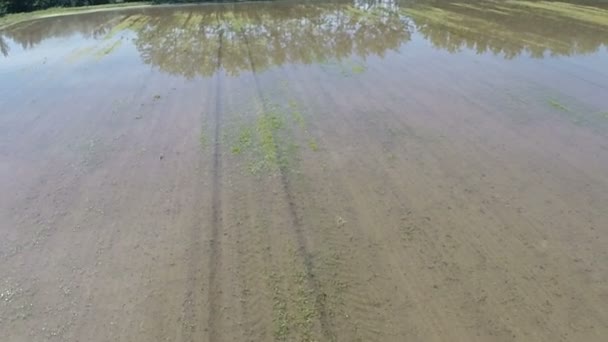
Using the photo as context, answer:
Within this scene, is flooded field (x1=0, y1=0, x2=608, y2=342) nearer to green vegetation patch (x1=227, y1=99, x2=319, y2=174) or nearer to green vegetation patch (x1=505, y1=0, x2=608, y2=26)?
green vegetation patch (x1=227, y1=99, x2=319, y2=174)

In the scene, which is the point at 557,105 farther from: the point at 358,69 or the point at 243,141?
the point at 243,141

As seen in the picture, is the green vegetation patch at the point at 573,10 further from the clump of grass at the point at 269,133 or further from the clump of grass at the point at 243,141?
the clump of grass at the point at 243,141

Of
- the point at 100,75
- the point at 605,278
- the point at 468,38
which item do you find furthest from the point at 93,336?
the point at 468,38

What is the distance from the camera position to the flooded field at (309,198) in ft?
12.2

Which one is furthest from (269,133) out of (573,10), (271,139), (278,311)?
(573,10)

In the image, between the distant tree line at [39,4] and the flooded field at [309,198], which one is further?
the distant tree line at [39,4]

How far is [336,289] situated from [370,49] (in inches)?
350

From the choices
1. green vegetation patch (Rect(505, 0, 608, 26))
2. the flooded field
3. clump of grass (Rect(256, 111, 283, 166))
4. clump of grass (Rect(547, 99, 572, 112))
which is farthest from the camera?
green vegetation patch (Rect(505, 0, 608, 26))

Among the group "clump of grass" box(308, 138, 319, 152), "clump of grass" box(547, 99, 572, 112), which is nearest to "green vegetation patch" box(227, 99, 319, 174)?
"clump of grass" box(308, 138, 319, 152)

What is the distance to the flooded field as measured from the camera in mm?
3705

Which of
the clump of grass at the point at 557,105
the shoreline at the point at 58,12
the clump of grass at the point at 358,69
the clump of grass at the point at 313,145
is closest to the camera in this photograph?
the clump of grass at the point at 313,145

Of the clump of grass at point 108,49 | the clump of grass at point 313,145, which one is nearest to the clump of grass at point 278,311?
the clump of grass at point 313,145

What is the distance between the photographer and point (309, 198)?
5238 millimetres

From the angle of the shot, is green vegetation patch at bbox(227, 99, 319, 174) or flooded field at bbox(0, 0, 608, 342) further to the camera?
green vegetation patch at bbox(227, 99, 319, 174)
